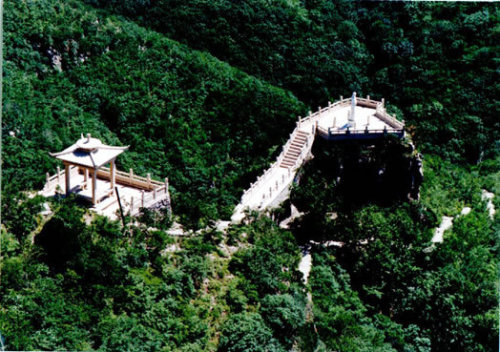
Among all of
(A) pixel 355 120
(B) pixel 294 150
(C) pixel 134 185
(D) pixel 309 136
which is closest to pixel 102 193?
(C) pixel 134 185

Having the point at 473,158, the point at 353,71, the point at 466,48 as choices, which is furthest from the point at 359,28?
the point at 473,158

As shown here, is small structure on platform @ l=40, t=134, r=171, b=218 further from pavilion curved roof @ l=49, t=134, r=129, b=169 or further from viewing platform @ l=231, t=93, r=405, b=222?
viewing platform @ l=231, t=93, r=405, b=222

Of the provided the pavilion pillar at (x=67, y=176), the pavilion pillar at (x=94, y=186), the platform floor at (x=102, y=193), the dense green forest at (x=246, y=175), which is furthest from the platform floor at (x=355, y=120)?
the pavilion pillar at (x=67, y=176)

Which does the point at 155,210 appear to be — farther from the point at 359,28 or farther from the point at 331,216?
the point at 359,28

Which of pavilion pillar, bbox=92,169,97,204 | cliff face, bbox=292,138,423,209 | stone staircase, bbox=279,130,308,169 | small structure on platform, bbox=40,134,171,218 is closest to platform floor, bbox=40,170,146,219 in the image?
small structure on platform, bbox=40,134,171,218

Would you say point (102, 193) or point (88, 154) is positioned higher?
point (88, 154)

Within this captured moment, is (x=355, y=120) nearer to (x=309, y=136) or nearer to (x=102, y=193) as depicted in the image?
(x=309, y=136)
